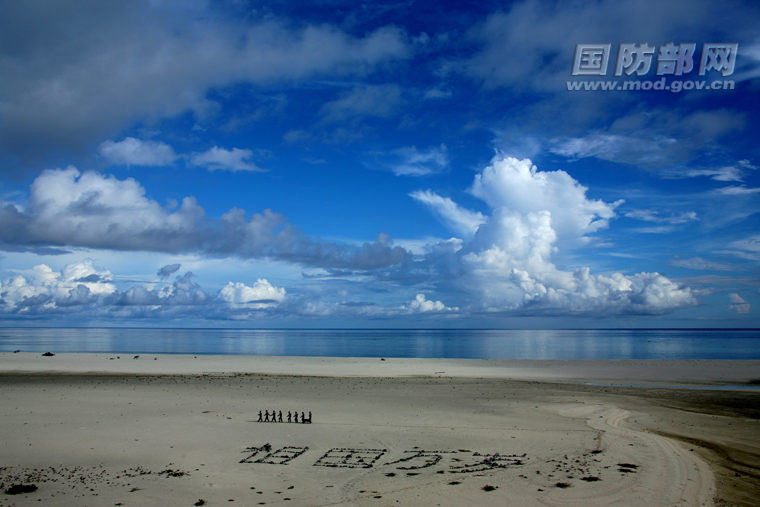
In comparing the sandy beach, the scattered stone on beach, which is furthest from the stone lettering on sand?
the scattered stone on beach

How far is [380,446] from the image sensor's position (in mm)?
14891

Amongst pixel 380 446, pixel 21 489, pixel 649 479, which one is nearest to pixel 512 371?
pixel 380 446

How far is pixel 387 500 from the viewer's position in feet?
33.1

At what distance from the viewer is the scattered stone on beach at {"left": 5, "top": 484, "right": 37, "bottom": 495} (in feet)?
34.6

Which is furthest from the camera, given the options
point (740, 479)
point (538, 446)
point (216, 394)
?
point (216, 394)

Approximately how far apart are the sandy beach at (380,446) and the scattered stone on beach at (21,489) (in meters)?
0.12

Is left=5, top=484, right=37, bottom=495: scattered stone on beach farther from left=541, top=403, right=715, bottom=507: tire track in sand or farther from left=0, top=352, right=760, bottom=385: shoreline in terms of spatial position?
left=0, top=352, right=760, bottom=385: shoreline

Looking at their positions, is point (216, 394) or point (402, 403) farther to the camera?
point (216, 394)

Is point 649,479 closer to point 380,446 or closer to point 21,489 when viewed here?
point 380,446

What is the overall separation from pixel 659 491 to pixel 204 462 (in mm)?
11954

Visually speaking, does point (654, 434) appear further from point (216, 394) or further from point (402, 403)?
point (216, 394)

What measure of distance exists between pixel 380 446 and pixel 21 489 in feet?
31.2

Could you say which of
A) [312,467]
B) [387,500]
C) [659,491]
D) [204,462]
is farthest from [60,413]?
[659,491]

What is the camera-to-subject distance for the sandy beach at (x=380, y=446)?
34.8 feet
